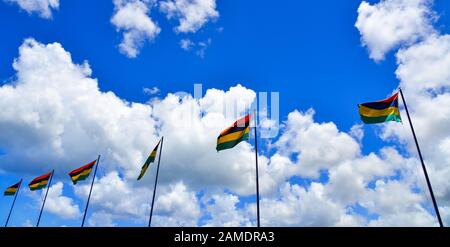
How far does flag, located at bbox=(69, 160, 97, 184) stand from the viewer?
117ft

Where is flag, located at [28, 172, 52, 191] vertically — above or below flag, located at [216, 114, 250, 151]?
above

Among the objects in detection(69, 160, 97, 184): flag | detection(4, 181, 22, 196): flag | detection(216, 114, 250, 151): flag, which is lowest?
detection(216, 114, 250, 151): flag

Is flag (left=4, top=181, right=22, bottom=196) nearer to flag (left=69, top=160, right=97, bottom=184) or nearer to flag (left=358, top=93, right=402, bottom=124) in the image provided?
flag (left=69, top=160, right=97, bottom=184)

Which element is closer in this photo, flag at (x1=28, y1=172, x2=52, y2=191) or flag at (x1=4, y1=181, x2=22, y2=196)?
flag at (x1=28, y1=172, x2=52, y2=191)

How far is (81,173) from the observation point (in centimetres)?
3612

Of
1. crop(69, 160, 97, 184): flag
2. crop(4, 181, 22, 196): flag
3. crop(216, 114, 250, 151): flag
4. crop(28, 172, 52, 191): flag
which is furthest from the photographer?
crop(4, 181, 22, 196): flag

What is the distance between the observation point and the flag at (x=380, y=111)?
841 inches

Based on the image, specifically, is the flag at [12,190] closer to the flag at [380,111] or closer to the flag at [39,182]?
the flag at [39,182]

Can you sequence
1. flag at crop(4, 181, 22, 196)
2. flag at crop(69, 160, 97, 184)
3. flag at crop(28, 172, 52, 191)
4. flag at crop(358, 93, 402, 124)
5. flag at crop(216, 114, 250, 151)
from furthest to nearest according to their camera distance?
flag at crop(4, 181, 22, 196), flag at crop(28, 172, 52, 191), flag at crop(69, 160, 97, 184), flag at crop(216, 114, 250, 151), flag at crop(358, 93, 402, 124)

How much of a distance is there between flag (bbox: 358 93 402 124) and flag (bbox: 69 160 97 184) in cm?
3110

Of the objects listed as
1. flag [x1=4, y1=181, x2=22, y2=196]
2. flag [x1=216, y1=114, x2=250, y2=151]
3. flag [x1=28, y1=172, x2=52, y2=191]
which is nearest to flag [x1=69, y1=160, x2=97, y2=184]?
flag [x1=28, y1=172, x2=52, y2=191]
